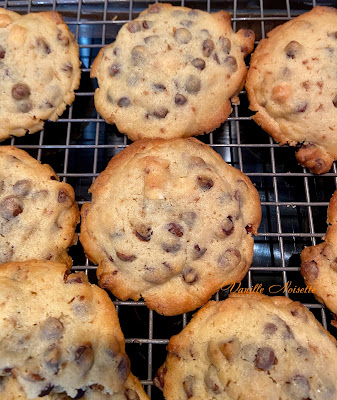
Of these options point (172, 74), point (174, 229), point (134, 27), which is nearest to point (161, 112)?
point (172, 74)

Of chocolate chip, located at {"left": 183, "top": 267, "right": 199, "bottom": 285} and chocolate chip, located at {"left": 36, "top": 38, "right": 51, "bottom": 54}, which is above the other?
chocolate chip, located at {"left": 36, "top": 38, "right": 51, "bottom": 54}

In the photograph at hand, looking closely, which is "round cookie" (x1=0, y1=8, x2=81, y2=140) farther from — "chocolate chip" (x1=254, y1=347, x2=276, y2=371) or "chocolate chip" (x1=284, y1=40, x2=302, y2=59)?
"chocolate chip" (x1=254, y1=347, x2=276, y2=371)

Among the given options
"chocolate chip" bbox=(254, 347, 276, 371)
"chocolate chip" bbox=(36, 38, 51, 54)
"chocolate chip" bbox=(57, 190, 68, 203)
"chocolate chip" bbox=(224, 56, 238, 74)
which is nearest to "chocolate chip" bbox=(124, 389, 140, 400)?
"chocolate chip" bbox=(254, 347, 276, 371)

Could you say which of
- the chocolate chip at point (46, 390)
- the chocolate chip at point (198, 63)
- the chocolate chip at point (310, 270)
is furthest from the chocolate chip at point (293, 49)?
the chocolate chip at point (46, 390)

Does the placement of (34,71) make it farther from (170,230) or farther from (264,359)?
(264,359)

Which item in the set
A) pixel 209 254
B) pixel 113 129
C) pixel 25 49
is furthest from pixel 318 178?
pixel 25 49

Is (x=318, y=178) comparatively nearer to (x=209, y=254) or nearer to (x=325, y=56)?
(x=325, y=56)
